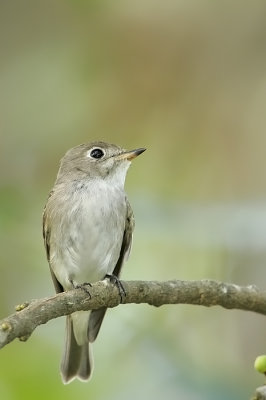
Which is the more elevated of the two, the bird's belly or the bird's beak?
the bird's beak

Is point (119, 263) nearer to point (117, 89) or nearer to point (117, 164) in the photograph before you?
point (117, 164)

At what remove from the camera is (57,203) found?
5.69 meters

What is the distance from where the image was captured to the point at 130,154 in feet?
18.4

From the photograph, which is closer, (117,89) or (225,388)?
(225,388)

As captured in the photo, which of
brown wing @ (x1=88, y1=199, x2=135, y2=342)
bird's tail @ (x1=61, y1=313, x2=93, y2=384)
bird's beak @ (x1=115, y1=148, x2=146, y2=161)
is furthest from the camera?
brown wing @ (x1=88, y1=199, x2=135, y2=342)

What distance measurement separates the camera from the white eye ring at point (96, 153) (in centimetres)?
595

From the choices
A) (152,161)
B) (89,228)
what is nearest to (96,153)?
(152,161)

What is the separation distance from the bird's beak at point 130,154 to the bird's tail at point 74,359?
116 centimetres

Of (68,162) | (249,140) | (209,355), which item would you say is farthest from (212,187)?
(209,355)

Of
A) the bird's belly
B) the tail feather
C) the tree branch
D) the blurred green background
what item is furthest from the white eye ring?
the tree branch

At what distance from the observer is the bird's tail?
513cm

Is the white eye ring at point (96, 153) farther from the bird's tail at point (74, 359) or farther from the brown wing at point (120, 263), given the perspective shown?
the bird's tail at point (74, 359)

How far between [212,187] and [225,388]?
7.16ft

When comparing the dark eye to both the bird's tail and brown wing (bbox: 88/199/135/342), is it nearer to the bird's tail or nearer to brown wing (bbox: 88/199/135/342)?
brown wing (bbox: 88/199/135/342)
